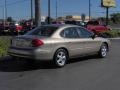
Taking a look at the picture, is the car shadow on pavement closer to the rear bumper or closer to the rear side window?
the rear bumper

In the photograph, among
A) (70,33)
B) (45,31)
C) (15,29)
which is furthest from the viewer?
(15,29)

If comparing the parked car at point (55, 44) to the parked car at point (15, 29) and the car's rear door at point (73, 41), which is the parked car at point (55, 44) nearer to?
the car's rear door at point (73, 41)

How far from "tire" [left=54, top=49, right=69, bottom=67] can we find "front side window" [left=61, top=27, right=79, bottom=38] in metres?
0.64

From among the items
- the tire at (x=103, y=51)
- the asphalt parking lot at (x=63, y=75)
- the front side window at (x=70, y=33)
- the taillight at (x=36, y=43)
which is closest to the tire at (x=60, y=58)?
the asphalt parking lot at (x=63, y=75)

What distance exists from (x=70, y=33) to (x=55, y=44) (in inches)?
46.3

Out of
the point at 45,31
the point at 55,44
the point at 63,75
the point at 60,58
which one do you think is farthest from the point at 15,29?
the point at 63,75

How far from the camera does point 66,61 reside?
12.3 meters

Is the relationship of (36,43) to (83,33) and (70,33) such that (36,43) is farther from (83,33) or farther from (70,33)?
(83,33)

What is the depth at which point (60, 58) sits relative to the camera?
11883mm

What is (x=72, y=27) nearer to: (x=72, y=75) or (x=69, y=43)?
(x=69, y=43)

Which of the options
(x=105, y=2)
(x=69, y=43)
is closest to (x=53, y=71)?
(x=69, y=43)

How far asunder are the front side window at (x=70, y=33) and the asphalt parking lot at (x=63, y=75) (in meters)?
1.04

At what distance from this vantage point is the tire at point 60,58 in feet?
38.5

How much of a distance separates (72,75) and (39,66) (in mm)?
2183
